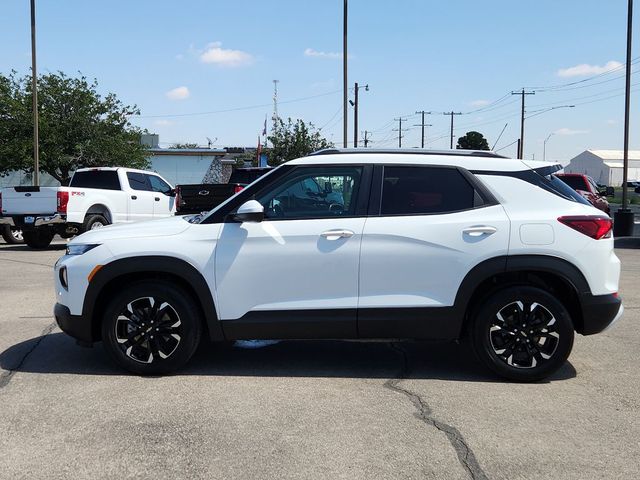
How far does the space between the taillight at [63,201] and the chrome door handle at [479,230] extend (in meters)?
12.2

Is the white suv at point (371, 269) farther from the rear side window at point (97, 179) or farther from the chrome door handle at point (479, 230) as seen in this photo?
the rear side window at point (97, 179)

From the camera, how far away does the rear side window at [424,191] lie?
5219 mm

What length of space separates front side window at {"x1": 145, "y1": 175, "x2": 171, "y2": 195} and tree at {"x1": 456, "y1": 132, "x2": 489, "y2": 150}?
84.5 m

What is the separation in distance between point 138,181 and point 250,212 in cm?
1266

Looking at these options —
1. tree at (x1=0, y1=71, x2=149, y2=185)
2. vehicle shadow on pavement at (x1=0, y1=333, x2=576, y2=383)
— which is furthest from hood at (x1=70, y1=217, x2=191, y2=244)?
tree at (x1=0, y1=71, x2=149, y2=185)

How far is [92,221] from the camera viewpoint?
607 inches

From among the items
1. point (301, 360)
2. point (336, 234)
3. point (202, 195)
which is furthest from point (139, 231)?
point (202, 195)

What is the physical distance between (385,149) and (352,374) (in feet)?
6.38

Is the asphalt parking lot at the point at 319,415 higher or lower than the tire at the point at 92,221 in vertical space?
lower

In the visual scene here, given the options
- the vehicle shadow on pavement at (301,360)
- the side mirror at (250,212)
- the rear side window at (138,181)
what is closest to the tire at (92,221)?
the rear side window at (138,181)

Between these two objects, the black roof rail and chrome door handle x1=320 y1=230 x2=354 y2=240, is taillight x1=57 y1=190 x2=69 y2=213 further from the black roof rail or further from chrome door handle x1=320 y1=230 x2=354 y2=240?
chrome door handle x1=320 y1=230 x2=354 y2=240

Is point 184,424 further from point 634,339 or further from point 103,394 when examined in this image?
point 634,339

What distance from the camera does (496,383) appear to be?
5188 mm

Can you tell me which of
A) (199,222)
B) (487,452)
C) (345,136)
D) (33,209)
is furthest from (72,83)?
(487,452)
